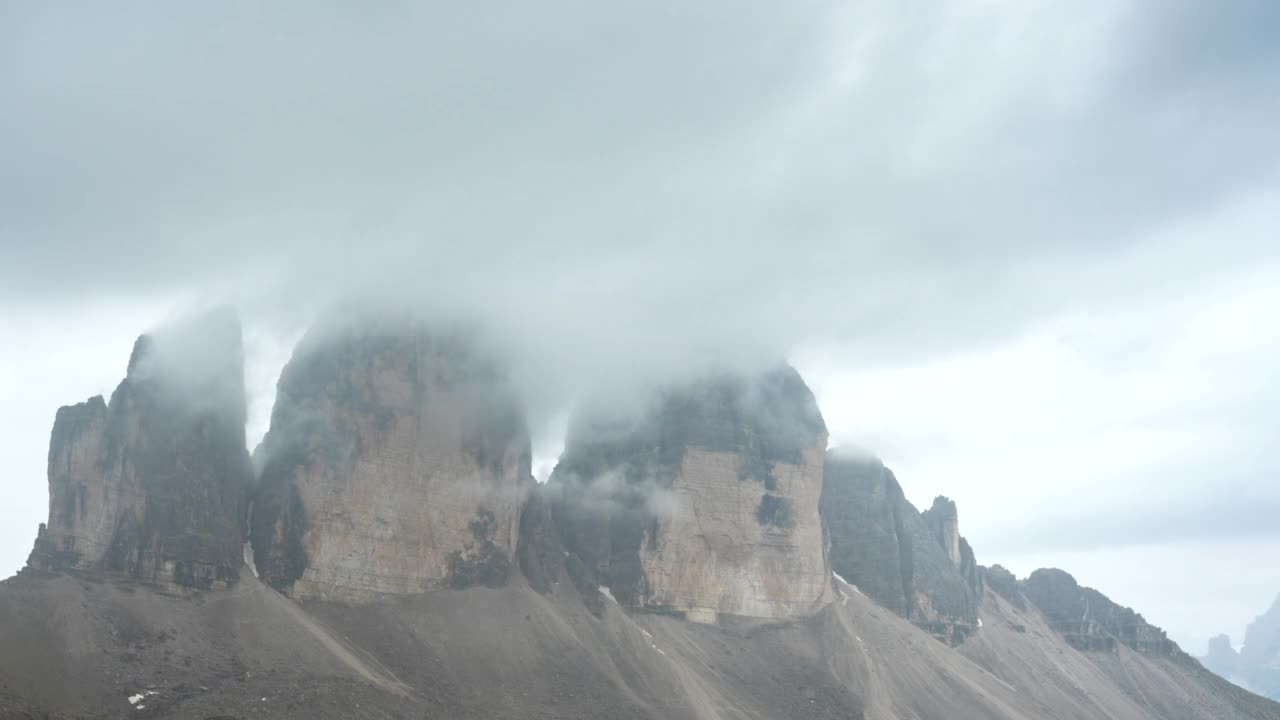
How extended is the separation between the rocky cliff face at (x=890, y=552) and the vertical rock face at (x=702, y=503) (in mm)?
18606

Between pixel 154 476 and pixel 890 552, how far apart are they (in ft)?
319

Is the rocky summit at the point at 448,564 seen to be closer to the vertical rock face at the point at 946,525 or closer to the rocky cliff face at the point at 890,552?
the rocky cliff face at the point at 890,552

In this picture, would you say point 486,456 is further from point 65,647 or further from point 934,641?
point 934,641

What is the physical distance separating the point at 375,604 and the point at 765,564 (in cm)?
4715

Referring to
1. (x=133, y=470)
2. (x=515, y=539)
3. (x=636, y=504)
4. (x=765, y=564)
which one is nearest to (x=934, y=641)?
(x=765, y=564)

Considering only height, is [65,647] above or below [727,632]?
below

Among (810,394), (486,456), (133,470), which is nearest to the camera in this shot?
(133,470)

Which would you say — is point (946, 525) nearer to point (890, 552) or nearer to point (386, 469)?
point (890, 552)

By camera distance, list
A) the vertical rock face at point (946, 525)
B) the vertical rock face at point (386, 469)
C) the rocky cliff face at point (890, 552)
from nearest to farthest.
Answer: the vertical rock face at point (386, 469) < the rocky cliff face at point (890, 552) < the vertical rock face at point (946, 525)

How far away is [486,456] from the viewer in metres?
126

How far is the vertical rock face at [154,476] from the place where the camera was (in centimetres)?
10294

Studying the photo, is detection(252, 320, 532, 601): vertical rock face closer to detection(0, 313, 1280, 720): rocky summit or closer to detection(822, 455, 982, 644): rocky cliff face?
detection(0, 313, 1280, 720): rocky summit

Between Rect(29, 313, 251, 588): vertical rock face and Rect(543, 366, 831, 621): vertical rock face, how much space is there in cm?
3802

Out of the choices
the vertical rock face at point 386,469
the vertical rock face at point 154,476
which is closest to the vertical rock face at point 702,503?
the vertical rock face at point 386,469
